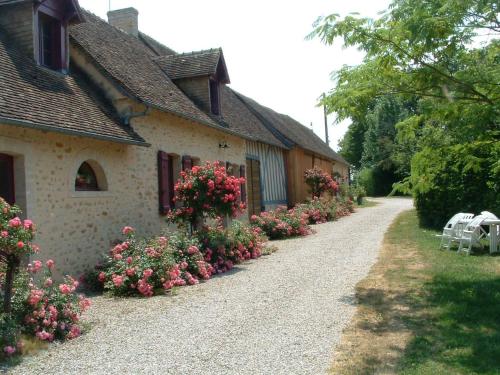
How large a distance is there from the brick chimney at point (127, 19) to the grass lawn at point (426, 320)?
11.0 metres

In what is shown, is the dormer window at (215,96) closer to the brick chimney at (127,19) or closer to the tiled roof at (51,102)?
the brick chimney at (127,19)

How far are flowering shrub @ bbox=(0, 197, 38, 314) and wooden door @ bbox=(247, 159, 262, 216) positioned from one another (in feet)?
39.6

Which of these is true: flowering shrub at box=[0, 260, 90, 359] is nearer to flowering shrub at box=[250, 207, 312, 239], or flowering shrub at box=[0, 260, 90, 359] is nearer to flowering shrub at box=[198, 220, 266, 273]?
flowering shrub at box=[198, 220, 266, 273]

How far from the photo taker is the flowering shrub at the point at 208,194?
1001cm

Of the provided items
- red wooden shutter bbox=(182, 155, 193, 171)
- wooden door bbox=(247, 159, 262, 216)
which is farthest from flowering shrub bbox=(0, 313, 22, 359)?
wooden door bbox=(247, 159, 262, 216)

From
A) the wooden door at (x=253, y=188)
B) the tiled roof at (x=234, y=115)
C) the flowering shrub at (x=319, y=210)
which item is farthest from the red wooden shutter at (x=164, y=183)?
the flowering shrub at (x=319, y=210)

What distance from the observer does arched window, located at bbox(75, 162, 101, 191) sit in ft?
28.1

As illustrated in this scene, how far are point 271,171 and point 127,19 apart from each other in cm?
741

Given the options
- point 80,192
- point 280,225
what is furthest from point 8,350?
point 280,225

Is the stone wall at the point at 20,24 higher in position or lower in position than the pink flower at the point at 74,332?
higher

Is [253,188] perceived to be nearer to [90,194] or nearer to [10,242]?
[90,194]

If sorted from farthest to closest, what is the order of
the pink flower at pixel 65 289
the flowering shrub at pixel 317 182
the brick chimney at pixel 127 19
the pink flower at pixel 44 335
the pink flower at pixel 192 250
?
the flowering shrub at pixel 317 182, the brick chimney at pixel 127 19, the pink flower at pixel 192 250, the pink flower at pixel 65 289, the pink flower at pixel 44 335

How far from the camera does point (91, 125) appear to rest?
8.28m

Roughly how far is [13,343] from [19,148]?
3.25 meters
